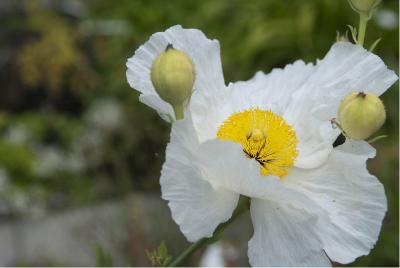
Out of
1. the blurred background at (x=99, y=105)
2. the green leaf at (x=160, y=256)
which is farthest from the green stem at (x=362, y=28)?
the blurred background at (x=99, y=105)

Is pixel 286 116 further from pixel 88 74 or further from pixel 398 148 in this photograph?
pixel 88 74

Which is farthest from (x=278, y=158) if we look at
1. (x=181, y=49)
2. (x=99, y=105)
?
(x=99, y=105)

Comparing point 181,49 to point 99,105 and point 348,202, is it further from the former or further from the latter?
point 99,105

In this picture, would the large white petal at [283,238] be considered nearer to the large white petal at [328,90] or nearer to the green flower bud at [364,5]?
the large white petal at [328,90]

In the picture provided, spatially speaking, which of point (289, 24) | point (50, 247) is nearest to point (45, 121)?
point (50, 247)

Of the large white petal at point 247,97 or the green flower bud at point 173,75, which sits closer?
the green flower bud at point 173,75
